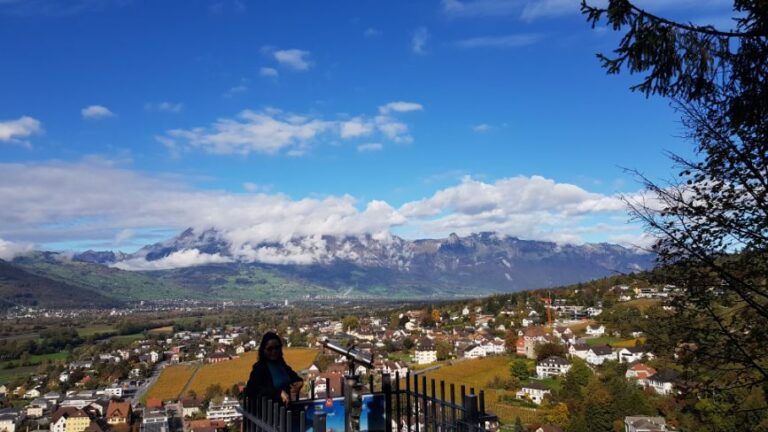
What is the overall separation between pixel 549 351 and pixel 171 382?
4594cm

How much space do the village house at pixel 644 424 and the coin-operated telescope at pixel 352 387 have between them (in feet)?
103

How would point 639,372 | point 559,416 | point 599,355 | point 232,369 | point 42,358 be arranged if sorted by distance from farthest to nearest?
point 42,358
point 232,369
point 599,355
point 639,372
point 559,416

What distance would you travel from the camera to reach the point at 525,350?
65312 millimetres

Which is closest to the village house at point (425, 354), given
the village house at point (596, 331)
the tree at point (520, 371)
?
the tree at point (520, 371)

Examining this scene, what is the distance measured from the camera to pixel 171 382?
67.4 m

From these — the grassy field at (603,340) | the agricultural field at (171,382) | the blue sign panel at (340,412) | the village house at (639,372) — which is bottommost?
the agricultural field at (171,382)

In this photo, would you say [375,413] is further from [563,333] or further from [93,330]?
[93,330]

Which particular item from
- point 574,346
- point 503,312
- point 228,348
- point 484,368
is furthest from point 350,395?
point 503,312

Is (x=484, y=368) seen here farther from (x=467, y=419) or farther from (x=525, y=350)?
(x=467, y=419)

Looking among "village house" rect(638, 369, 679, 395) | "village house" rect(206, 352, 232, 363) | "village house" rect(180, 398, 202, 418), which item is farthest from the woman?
"village house" rect(206, 352, 232, 363)

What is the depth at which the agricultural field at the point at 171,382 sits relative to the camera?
59.2 metres

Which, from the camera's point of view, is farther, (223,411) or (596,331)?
(596,331)

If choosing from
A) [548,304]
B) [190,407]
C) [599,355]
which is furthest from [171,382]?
[548,304]

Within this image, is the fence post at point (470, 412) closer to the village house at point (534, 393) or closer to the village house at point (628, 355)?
the village house at point (534, 393)
